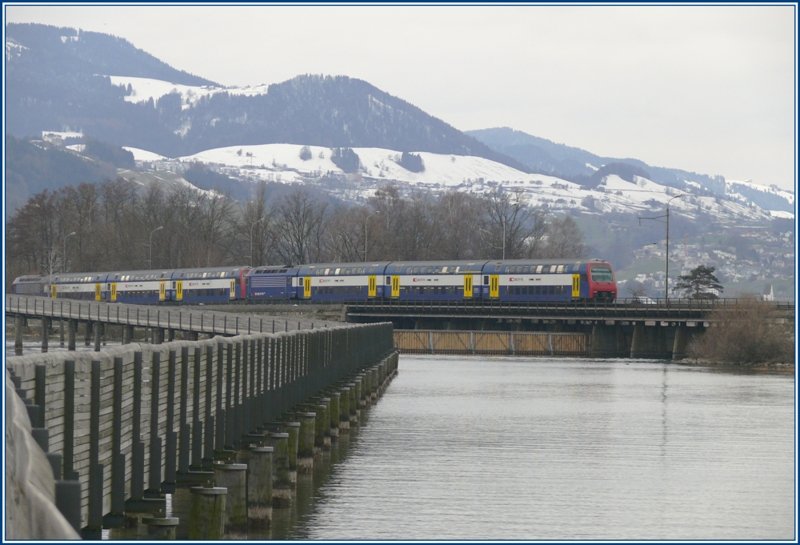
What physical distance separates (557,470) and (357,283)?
302 ft

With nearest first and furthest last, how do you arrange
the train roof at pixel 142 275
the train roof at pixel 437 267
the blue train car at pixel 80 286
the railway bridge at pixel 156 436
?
the railway bridge at pixel 156 436 → the train roof at pixel 437 267 → the train roof at pixel 142 275 → the blue train car at pixel 80 286

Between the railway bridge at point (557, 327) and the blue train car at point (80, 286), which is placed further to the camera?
the blue train car at point (80, 286)

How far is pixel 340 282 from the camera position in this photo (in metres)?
123

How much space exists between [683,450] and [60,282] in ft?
367

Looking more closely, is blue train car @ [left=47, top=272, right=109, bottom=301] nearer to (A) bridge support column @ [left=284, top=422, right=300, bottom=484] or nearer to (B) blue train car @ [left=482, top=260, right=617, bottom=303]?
(B) blue train car @ [left=482, top=260, right=617, bottom=303]

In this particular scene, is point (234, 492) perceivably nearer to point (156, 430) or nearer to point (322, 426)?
point (156, 430)

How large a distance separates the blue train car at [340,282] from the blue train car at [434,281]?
3.70 ft

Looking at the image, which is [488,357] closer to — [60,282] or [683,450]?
[60,282]

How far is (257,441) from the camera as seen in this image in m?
24.8

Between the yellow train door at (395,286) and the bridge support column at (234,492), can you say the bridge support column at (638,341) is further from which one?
the bridge support column at (234,492)

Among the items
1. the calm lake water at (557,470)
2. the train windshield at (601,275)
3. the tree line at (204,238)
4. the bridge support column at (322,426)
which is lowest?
the calm lake water at (557,470)

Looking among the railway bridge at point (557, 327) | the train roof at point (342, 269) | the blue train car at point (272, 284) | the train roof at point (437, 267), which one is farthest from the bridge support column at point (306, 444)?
the blue train car at point (272, 284)

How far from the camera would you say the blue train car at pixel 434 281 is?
115 m

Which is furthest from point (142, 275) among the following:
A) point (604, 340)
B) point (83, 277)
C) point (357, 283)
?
point (604, 340)
